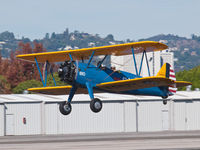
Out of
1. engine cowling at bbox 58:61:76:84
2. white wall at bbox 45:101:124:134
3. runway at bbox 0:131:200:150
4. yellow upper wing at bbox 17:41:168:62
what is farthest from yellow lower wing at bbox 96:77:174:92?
white wall at bbox 45:101:124:134

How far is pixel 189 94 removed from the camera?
55.4 metres

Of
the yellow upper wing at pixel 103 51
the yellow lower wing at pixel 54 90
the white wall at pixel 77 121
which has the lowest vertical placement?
the white wall at pixel 77 121

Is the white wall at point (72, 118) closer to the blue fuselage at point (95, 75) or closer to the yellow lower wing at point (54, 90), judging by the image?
the yellow lower wing at point (54, 90)

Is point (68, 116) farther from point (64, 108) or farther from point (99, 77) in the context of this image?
point (99, 77)

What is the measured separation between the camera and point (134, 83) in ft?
78.3

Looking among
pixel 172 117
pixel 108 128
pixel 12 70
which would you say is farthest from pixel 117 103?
pixel 12 70

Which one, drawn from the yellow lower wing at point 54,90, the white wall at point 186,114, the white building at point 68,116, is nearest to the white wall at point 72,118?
the white building at point 68,116

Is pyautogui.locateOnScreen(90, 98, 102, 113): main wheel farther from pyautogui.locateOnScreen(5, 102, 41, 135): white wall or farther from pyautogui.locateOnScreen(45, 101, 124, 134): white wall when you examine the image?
pyautogui.locateOnScreen(5, 102, 41, 135): white wall

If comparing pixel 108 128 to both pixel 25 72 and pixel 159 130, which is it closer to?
pixel 159 130

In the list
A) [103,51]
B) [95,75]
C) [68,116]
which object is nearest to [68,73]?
[95,75]

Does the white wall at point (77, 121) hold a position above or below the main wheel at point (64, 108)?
below

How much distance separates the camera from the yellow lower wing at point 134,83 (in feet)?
76.2

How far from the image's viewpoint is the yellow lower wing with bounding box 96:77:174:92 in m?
23.2

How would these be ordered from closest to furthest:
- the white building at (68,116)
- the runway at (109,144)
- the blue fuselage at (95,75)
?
the blue fuselage at (95,75) → the runway at (109,144) → the white building at (68,116)
